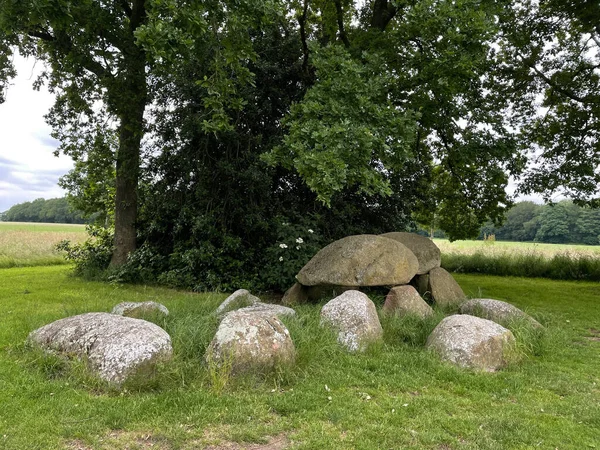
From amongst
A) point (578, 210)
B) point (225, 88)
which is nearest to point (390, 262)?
point (225, 88)

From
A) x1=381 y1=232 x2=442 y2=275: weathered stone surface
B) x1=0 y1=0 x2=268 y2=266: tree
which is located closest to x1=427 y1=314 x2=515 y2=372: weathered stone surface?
x1=381 y1=232 x2=442 y2=275: weathered stone surface

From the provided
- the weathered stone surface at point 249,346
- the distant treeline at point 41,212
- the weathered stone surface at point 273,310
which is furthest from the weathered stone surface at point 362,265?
the distant treeline at point 41,212

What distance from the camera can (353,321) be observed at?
7.12 meters

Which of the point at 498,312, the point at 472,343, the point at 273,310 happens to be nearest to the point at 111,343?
the point at 273,310

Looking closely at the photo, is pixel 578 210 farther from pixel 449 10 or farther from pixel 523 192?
pixel 449 10

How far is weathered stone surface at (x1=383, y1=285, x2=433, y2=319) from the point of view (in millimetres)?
8615

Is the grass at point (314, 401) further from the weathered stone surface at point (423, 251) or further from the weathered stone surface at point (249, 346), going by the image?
the weathered stone surface at point (423, 251)

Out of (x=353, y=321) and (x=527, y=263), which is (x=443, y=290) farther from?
(x=527, y=263)

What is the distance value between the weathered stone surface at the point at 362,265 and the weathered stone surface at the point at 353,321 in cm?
207

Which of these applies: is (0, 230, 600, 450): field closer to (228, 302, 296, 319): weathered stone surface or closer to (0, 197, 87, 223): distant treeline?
(228, 302, 296, 319): weathered stone surface

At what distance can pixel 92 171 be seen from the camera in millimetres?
16172

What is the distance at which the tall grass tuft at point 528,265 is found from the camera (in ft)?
65.3

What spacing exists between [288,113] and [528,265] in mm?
14907

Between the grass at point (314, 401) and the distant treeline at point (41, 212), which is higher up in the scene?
the distant treeline at point (41, 212)
